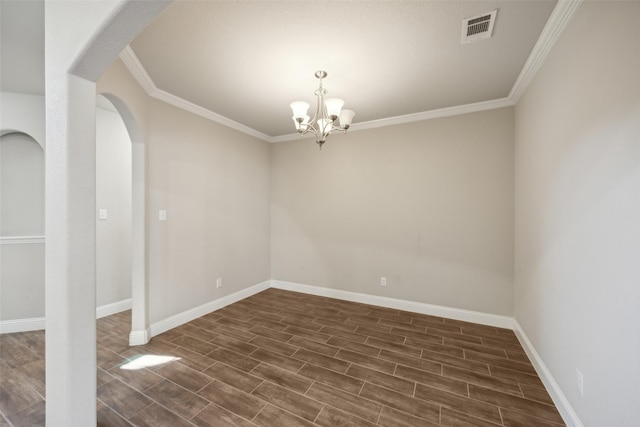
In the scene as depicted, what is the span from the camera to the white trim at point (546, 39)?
1544 mm

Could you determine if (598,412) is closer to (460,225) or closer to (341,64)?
(460,225)

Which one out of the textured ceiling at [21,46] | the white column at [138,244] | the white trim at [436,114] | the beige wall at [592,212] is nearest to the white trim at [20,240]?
the white column at [138,244]

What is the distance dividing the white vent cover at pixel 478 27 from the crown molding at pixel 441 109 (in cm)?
35

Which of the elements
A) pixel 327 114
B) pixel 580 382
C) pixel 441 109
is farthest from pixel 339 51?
pixel 580 382

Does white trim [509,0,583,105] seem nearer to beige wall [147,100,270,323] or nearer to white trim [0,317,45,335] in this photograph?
beige wall [147,100,270,323]

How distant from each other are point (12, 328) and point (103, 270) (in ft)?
3.09

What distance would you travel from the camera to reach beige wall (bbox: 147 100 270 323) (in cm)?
273

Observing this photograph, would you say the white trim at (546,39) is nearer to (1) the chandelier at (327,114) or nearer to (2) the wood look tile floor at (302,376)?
(1) the chandelier at (327,114)

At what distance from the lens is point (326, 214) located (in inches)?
159

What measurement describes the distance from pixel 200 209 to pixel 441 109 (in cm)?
339

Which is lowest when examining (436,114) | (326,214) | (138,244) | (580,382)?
(580,382)

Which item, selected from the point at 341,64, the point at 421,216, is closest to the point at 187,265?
the point at 341,64

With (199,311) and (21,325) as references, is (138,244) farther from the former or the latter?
(21,325)

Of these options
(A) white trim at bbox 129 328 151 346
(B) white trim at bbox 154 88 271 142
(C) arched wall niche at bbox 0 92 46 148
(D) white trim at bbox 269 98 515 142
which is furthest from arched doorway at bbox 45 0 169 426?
(D) white trim at bbox 269 98 515 142
